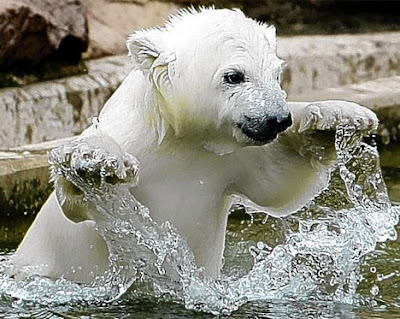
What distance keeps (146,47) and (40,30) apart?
178 cm

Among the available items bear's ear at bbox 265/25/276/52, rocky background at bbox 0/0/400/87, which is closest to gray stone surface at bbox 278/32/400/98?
rocky background at bbox 0/0/400/87

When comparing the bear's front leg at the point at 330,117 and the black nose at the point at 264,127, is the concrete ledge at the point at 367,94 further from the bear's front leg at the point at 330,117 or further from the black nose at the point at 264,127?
the black nose at the point at 264,127

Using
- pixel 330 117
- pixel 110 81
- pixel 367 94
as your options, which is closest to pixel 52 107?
pixel 110 81

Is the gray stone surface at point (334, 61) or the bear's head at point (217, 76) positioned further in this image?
the gray stone surface at point (334, 61)

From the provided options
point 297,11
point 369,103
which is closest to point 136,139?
point 369,103

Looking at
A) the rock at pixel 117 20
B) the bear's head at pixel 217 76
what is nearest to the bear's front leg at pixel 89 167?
the bear's head at pixel 217 76

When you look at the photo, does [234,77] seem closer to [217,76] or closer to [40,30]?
[217,76]

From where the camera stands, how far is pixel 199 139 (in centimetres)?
217

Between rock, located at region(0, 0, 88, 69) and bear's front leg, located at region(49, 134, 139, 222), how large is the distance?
1.72 meters

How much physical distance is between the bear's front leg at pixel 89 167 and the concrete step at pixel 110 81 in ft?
4.78

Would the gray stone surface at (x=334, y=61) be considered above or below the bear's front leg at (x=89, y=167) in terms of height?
above

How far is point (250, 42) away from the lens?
80.4 inches

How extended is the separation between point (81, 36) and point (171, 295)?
74.7 inches

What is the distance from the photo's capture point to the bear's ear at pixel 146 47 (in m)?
2.10
